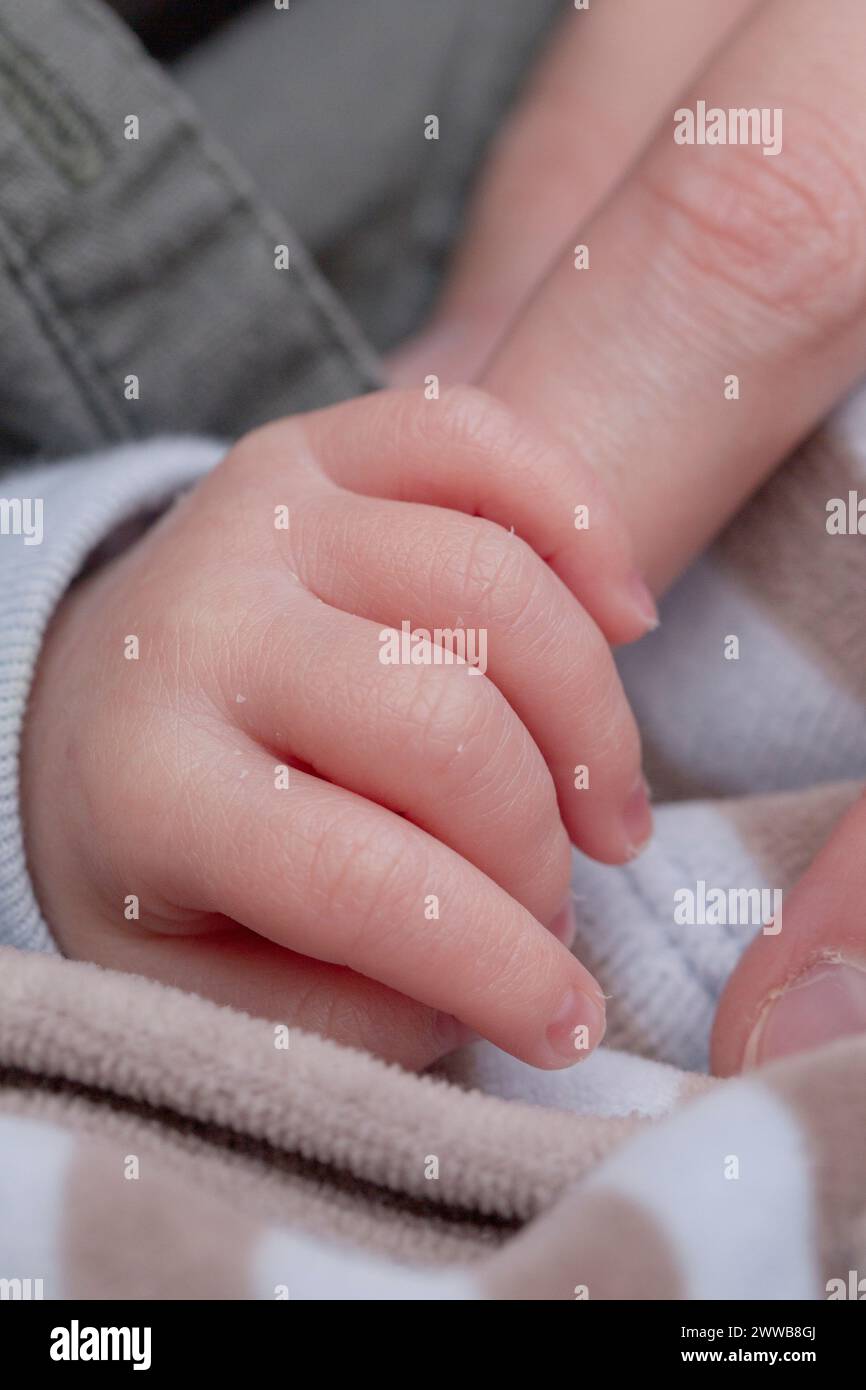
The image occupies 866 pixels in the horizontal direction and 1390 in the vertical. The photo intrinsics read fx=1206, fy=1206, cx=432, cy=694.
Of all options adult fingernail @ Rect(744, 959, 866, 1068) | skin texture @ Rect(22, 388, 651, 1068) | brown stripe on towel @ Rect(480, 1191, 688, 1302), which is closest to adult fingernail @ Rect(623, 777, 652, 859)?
skin texture @ Rect(22, 388, 651, 1068)

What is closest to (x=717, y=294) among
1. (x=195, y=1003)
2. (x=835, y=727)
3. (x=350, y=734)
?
(x=835, y=727)

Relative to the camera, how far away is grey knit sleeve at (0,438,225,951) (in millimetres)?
650

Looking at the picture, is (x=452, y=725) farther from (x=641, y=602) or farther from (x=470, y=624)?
(x=641, y=602)

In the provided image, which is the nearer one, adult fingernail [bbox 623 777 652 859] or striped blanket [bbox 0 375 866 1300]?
striped blanket [bbox 0 375 866 1300]

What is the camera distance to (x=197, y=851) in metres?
0.57

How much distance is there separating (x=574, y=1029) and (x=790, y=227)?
0.50 meters

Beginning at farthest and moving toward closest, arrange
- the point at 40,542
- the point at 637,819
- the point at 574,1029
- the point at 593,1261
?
the point at 40,542
the point at 637,819
the point at 574,1029
the point at 593,1261

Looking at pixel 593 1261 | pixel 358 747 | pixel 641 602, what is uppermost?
pixel 641 602

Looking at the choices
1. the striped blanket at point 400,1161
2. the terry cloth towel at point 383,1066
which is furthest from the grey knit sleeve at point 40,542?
the striped blanket at point 400,1161

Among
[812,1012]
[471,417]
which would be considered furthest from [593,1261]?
[471,417]

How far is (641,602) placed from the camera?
2.25 feet

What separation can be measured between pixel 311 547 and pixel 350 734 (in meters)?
0.13

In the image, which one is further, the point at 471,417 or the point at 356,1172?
the point at 471,417

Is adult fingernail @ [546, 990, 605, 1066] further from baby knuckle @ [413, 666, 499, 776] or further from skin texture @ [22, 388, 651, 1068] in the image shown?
baby knuckle @ [413, 666, 499, 776]
